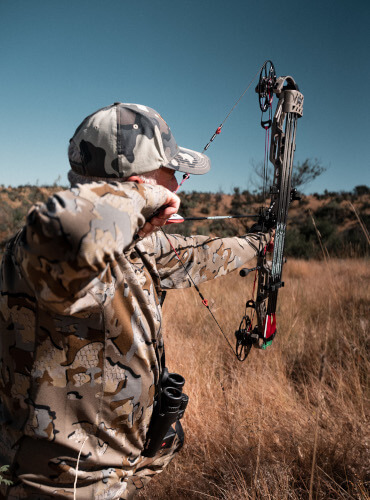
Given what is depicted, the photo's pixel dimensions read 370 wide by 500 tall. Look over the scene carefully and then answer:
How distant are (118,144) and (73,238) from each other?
1.88ft

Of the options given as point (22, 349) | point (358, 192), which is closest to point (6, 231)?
point (22, 349)

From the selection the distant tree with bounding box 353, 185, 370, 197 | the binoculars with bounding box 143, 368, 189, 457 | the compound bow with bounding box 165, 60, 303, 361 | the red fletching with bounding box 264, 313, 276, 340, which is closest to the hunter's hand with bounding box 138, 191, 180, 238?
the binoculars with bounding box 143, 368, 189, 457

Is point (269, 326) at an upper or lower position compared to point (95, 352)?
lower

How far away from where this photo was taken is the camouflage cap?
1151 mm

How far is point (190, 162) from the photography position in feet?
4.69

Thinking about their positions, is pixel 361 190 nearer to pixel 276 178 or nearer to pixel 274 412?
pixel 276 178

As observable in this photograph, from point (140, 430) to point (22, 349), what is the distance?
57cm

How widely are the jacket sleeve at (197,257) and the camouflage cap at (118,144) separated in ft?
1.94

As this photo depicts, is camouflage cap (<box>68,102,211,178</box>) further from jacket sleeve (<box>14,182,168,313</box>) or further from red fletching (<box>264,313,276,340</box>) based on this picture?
red fletching (<box>264,313,276,340</box>)

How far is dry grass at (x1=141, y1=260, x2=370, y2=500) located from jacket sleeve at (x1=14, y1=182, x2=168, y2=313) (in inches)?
25.6

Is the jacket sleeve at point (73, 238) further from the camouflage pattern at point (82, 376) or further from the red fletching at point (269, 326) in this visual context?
the red fletching at point (269, 326)

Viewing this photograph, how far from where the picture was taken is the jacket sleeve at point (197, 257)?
179cm

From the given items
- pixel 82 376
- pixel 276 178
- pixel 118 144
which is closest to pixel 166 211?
pixel 118 144

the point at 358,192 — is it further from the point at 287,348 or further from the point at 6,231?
the point at 287,348
